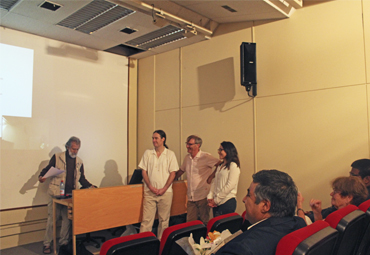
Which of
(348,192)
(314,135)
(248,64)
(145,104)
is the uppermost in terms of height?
(248,64)

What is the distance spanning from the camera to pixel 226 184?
11.7 feet

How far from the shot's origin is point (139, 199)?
13.7ft

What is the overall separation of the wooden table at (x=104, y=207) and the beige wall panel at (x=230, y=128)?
4.99 feet

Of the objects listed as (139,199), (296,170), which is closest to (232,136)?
(296,170)

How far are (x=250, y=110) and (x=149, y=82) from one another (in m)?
2.48

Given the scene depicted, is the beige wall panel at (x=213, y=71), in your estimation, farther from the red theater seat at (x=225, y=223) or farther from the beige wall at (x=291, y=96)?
the red theater seat at (x=225, y=223)

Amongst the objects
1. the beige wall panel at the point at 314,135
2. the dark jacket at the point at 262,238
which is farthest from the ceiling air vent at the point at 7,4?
the dark jacket at the point at 262,238

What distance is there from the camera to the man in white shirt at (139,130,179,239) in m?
4.10

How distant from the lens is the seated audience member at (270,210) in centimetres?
138

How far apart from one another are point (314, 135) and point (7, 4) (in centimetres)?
455

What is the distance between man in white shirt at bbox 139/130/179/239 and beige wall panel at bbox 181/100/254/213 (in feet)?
3.51

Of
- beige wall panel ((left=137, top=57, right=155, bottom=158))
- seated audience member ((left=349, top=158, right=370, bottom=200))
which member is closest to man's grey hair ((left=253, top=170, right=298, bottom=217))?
seated audience member ((left=349, top=158, right=370, bottom=200))

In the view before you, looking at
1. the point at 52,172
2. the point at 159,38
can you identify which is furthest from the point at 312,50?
the point at 52,172

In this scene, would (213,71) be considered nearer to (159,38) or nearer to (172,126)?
(159,38)
